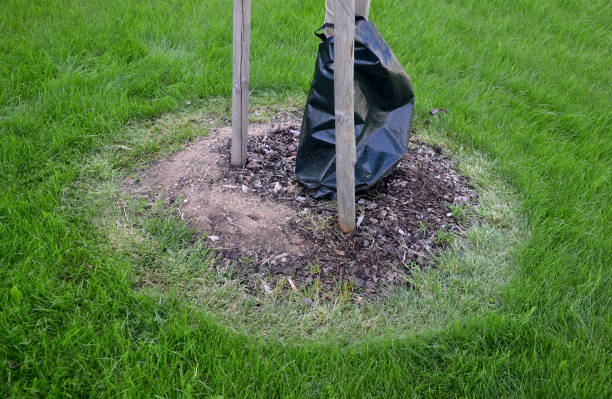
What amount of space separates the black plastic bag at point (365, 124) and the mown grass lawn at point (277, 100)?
3.29ft

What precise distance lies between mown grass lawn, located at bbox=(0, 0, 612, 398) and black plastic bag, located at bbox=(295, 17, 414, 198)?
100 centimetres

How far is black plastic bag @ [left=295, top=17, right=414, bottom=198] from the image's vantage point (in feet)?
9.25

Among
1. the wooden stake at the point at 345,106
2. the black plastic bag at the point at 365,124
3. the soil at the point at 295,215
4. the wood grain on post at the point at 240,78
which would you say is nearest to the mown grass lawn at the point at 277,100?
Result: the soil at the point at 295,215

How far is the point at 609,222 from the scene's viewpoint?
3.01 meters

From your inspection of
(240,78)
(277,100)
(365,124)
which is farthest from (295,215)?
(277,100)

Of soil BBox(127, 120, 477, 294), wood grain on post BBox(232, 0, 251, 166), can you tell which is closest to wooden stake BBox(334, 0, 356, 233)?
soil BBox(127, 120, 477, 294)

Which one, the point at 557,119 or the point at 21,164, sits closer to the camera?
the point at 21,164

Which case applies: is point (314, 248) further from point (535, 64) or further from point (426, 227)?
point (535, 64)

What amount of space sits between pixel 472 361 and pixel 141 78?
336 centimetres

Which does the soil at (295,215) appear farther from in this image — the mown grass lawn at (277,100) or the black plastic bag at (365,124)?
the mown grass lawn at (277,100)

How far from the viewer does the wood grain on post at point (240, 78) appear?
267 centimetres

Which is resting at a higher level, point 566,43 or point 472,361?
point 566,43

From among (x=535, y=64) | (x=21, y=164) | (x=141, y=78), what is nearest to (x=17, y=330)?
(x=21, y=164)

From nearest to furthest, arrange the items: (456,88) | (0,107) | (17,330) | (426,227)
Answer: (17,330), (426,227), (0,107), (456,88)
